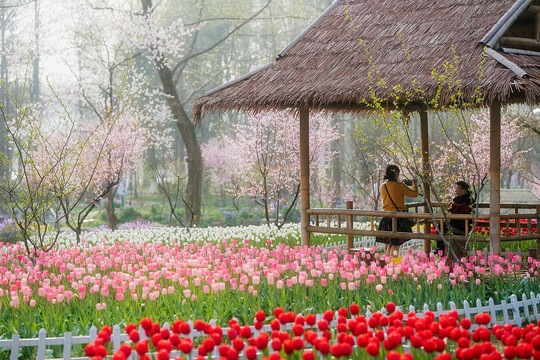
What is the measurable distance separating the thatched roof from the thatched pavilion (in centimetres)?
1

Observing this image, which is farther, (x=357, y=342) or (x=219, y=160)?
(x=219, y=160)

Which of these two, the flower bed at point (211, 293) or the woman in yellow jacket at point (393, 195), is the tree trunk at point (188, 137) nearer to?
the woman in yellow jacket at point (393, 195)

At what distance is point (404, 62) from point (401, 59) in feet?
0.37

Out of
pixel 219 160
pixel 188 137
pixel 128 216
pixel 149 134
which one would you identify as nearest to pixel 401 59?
pixel 188 137

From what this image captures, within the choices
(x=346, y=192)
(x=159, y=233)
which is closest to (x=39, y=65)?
(x=346, y=192)

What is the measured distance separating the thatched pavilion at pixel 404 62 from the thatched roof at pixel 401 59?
1 cm

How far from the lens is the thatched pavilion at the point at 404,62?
7594 mm

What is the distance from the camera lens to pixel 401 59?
8562 mm

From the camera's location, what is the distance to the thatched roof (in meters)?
7.54

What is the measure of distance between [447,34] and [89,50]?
47.3 ft

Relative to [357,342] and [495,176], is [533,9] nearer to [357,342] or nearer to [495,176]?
[495,176]

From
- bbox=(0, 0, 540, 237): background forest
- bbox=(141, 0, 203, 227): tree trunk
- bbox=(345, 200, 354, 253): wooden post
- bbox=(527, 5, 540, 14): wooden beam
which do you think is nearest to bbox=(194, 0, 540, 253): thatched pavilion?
bbox=(527, 5, 540, 14): wooden beam

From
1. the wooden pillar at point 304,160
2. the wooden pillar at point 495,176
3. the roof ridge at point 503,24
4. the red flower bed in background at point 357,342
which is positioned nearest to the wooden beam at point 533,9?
the roof ridge at point 503,24

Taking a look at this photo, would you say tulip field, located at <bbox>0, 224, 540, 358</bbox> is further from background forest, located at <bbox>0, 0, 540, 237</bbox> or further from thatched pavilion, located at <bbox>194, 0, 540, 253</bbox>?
background forest, located at <bbox>0, 0, 540, 237</bbox>
